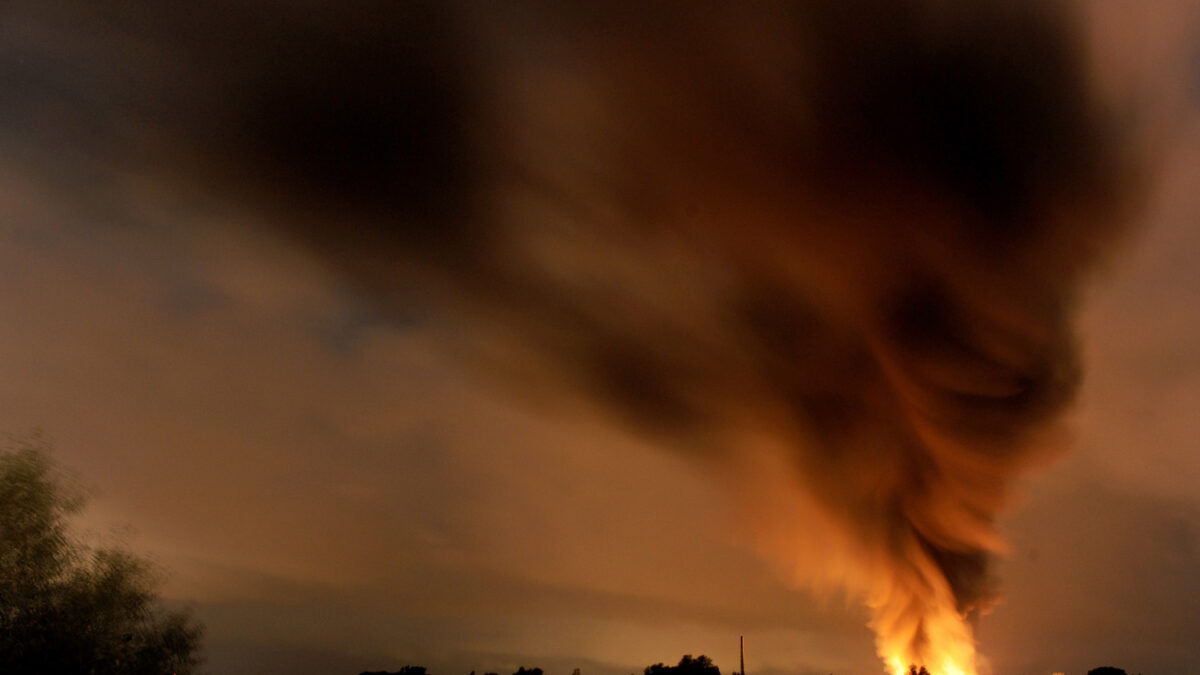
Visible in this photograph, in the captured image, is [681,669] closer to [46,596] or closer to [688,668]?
[688,668]

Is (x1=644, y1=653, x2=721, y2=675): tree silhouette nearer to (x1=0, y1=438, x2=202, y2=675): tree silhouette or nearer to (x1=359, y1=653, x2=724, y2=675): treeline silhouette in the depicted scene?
(x1=359, y1=653, x2=724, y2=675): treeline silhouette

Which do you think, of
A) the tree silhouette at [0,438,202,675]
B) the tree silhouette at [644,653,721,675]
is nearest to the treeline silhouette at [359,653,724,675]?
the tree silhouette at [644,653,721,675]

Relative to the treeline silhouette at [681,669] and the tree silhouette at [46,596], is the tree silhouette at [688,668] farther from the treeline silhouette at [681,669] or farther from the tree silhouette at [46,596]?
the tree silhouette at [46,596]

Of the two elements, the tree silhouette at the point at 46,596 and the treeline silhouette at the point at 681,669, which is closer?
the tree silhouette at the point at 46,596

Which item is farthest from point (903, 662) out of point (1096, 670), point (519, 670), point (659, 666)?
point (519, 670)

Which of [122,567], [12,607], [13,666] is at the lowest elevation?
[13,666]

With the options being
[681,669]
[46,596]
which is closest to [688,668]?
[681,669]

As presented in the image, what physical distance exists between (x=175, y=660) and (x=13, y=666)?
60.4 ft

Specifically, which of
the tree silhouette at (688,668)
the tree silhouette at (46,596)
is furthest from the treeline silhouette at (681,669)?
the tree silhouette at (46,596)

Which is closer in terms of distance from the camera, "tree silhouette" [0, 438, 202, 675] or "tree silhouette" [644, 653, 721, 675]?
"tree silhouette" [0, 438, 202, 675]

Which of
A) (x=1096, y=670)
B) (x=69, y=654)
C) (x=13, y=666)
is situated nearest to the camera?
(x=13, y=666)

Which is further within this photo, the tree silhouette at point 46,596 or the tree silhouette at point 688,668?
the tree silhouette at point 688,668

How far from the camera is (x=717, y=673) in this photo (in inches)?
5605

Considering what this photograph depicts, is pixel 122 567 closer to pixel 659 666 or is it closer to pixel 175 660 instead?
pixel 175 660
